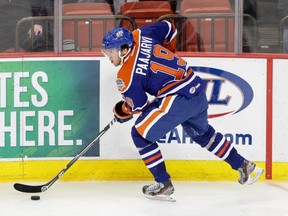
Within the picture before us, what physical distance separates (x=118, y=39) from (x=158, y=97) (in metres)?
0.42

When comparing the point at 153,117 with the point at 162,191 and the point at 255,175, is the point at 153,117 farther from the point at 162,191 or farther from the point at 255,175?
the point at 255,175

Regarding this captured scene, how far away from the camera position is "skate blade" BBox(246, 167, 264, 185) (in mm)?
4867

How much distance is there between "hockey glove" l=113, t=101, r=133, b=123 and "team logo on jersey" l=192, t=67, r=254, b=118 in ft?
A: 2.22

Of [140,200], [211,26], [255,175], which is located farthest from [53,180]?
[211,26]

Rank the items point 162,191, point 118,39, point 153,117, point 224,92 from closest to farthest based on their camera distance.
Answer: point 118,39 < point 153,117 < point 162,191 < point 224,92

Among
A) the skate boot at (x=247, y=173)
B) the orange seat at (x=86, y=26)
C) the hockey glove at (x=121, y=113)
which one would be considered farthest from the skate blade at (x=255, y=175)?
the orange seat at (x=86, y=26)

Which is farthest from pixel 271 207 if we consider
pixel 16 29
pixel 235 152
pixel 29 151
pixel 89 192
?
pixel 16 29

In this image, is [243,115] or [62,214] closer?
[62,214]

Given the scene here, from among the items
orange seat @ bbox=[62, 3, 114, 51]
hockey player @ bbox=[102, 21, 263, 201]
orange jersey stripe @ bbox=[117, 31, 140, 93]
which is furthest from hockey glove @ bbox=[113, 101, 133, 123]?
orange seat @ bbox=[62, 3, 114, 51]

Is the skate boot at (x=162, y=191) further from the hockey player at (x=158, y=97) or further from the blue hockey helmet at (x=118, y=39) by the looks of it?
the blue hockey helmet at (x=118, y=39)

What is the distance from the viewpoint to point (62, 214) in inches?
173

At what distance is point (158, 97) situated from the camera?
466 cm

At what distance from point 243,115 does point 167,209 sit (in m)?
A: 0.99

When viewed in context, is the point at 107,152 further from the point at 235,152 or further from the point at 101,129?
the point at 235,152
